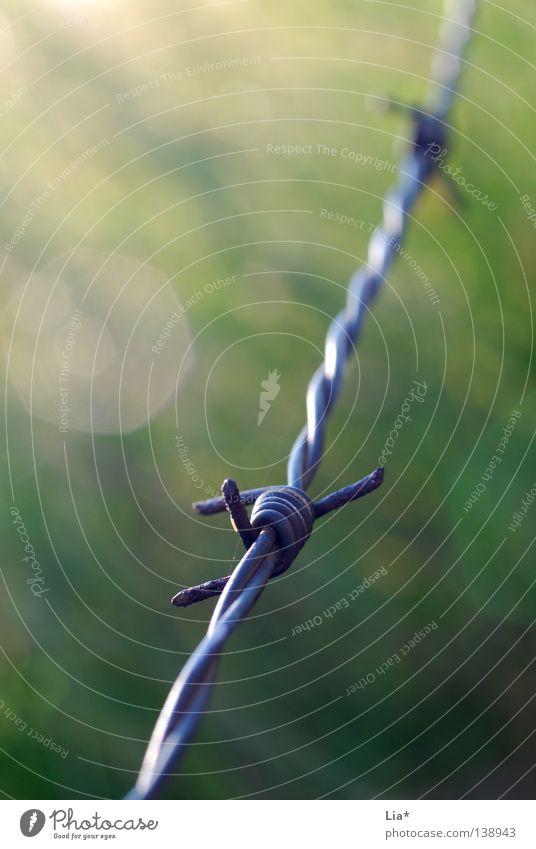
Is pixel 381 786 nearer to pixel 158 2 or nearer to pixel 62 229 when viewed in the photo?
pixel 62 229

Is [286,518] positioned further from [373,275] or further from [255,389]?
[255,389]
